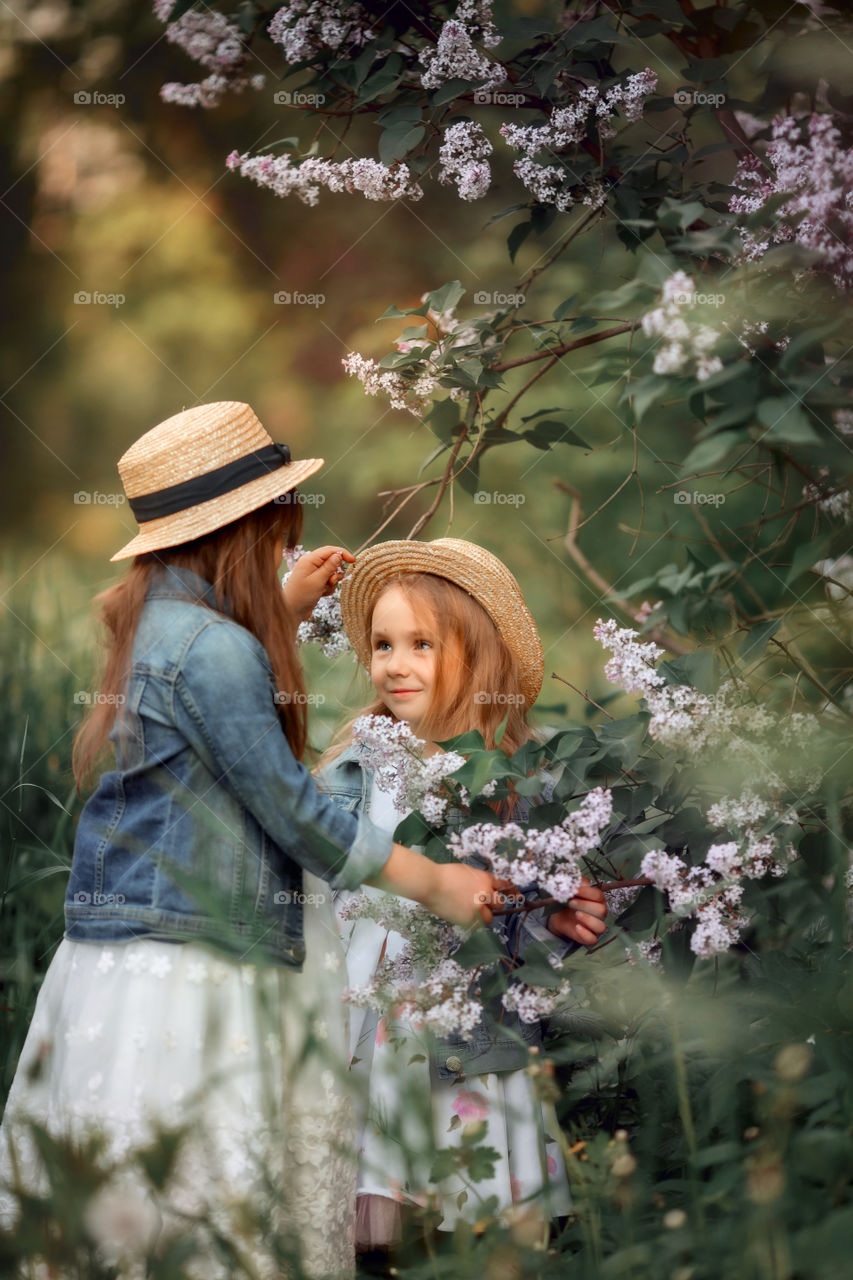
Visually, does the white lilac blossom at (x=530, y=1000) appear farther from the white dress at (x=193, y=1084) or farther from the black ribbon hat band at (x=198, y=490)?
the black ribbon hat band at (x=198, y=490)

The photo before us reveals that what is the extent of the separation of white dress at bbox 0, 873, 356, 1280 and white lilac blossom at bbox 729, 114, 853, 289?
3.52 feet

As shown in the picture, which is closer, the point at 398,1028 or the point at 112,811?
the point at 112,811

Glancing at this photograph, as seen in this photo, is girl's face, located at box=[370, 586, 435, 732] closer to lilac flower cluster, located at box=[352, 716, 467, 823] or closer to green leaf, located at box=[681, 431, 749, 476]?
lilac flower cluster, located at box=[352, 716, 467, 823]

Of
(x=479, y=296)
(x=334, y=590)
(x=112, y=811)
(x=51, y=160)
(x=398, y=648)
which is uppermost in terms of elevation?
(x=51, y=160)

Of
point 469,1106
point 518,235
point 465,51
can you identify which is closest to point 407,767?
point 469,1106

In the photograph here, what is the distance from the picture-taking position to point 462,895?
57.1 inches

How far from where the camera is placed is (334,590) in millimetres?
1960

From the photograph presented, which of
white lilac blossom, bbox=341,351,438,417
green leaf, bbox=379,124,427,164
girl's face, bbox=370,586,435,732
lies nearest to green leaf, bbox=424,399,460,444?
white lilac blossom, bbox=341,351,438,417

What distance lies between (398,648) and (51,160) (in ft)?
5.77

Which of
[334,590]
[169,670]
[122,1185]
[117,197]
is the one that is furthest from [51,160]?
[122,1185]

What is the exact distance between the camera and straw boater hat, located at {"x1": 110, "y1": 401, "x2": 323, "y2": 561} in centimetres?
146

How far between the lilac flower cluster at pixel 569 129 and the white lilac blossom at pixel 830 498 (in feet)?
1.94

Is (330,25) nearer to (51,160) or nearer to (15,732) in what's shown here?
(51,160)

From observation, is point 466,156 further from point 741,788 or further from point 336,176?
point 741,788
